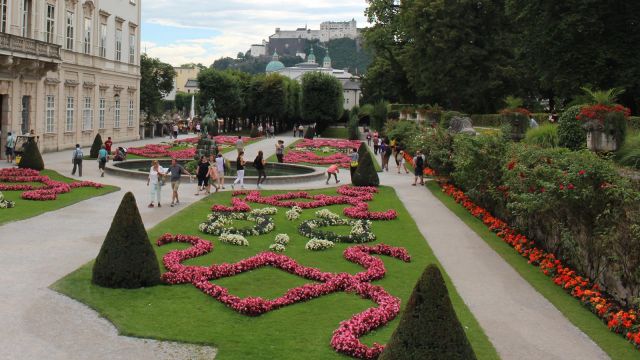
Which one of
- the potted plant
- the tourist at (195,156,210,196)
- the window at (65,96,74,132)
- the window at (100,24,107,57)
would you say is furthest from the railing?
the potted plant

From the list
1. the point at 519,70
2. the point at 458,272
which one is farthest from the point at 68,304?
the point at 519,70

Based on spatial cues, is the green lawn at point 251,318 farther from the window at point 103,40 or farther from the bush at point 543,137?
the window at point 103,40

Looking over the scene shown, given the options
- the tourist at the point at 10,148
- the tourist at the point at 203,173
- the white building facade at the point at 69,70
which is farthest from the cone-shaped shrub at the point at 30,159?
the tourist at the point at 203,173

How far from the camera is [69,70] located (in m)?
44.4

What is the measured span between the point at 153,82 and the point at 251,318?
268 feet

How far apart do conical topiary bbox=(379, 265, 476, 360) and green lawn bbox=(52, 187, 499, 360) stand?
7.12 feet

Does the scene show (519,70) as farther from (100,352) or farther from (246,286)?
(100,352)

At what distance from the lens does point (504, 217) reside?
67.6 ft

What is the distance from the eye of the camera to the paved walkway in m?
9.52

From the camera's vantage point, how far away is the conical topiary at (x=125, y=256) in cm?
1207

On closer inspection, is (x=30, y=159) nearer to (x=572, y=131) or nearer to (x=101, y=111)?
(x=101, y=111)

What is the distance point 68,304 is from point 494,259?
9.83m

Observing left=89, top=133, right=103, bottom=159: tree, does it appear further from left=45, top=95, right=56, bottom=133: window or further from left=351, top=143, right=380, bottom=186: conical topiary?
left=351, top=143, right=380, bottom=186: conical topiary

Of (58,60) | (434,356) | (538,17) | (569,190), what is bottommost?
(434,356)
